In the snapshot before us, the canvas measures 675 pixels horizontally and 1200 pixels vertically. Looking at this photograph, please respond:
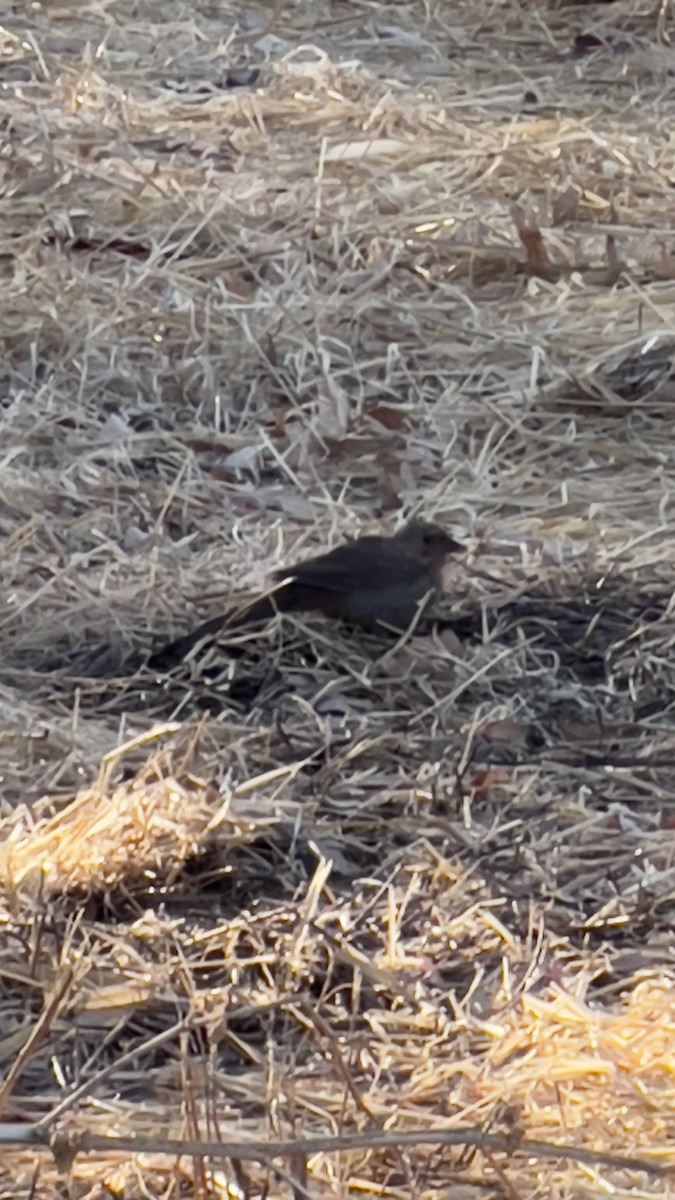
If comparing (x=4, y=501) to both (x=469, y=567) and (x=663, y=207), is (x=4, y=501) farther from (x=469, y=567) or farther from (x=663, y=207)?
(x=663, y=207)

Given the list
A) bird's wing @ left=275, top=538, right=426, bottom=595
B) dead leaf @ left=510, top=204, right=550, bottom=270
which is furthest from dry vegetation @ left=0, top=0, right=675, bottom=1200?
bird's wing @ left=275, top=538, right=426, bottom=595

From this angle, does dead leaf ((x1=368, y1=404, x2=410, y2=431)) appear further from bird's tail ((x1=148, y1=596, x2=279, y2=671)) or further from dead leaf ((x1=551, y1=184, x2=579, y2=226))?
dead leaf ((x1=551, y1=184, x2=579, y2=226))

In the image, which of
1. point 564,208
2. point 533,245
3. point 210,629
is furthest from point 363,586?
point 564,208

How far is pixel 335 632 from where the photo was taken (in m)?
3.84

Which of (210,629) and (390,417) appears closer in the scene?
(210,629)

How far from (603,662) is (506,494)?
2.64ft

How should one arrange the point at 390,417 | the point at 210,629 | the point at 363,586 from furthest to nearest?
1. the point at 390,417
2. the point at 363,586
3. the point at 210,629

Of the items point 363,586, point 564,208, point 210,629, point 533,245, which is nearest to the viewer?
point 210,629

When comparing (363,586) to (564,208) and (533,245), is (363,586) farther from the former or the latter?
(564,208)

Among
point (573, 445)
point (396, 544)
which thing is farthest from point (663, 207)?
point (396, 544)

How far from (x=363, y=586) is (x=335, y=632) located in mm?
112

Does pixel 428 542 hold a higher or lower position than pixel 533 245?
higher

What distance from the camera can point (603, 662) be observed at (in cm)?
374

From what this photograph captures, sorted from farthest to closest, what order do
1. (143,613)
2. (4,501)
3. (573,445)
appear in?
(573,445)
(4,501)
(143,613)
